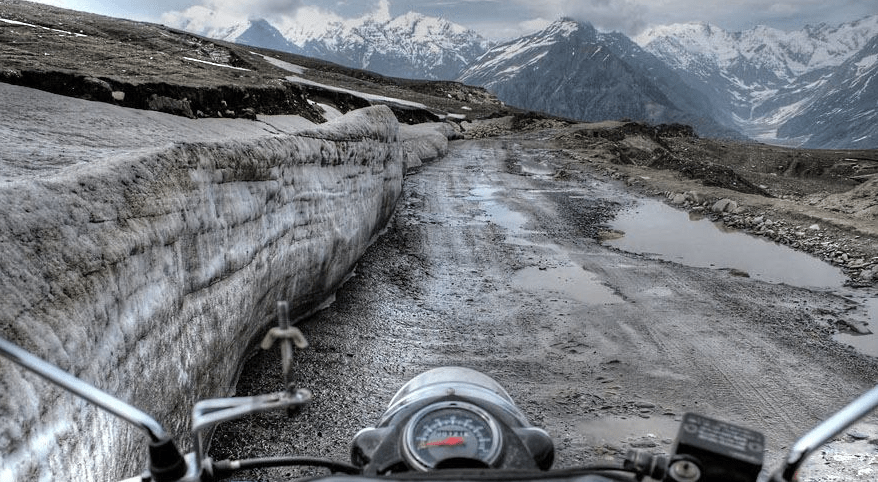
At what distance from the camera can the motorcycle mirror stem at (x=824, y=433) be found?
1.29 metres

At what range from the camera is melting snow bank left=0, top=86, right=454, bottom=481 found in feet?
7.92

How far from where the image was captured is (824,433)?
4.32 ft

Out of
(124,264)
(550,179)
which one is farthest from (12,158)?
(550,179)

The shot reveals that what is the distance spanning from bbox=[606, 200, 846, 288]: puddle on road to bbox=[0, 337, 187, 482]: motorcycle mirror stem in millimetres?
9417

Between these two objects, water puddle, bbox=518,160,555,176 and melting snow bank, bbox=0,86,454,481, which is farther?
water puddle, bbox=518,160,555,176

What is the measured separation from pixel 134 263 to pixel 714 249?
10105mm

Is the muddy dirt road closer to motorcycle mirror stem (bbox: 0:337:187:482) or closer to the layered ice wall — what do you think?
the layered ice wall

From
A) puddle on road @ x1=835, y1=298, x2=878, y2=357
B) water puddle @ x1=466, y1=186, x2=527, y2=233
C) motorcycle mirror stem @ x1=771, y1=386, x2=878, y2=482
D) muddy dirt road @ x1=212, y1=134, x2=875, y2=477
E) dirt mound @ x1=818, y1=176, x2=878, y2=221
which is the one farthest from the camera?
water puddle @ x1=466, y1=186, x2=527, y2=233

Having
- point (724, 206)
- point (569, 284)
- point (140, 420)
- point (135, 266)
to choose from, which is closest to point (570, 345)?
point (569, 284)

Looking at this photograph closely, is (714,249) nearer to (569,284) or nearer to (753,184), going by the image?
(569,284)

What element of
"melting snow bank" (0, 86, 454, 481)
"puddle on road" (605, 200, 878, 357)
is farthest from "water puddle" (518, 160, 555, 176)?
"melting snow bank" (0, 86, 454, 481)

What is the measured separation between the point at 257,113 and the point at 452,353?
31.4 ft

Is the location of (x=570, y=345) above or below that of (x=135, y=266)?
below

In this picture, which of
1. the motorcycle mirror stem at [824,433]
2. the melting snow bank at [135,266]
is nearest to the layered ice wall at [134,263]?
the melting snow bank at [135,266]
